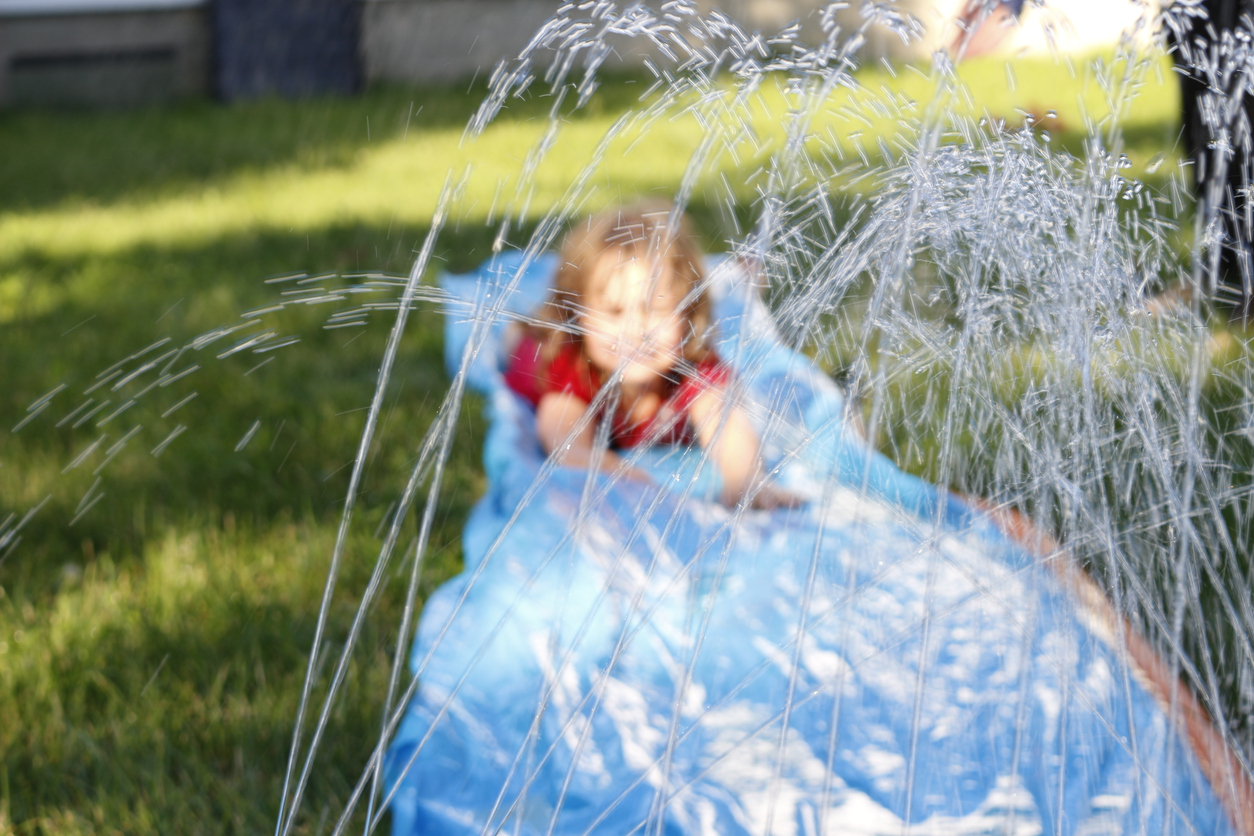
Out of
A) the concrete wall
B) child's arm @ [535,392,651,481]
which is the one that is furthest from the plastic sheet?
the concrete wall

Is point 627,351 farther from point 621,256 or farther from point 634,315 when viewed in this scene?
point 621,256

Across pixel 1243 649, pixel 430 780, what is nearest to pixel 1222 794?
pixel 1243 649

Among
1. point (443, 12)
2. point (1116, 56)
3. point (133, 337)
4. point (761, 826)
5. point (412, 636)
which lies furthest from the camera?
point (443, 12)

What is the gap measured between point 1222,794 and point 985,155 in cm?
96

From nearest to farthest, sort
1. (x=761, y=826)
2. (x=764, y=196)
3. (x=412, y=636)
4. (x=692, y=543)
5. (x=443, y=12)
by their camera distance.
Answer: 1. (x=764, y=196)
2. (x=761, y=826)
3. (x=412, y=636)
4. (x=692, y=543)
5. (x=443, y=12)

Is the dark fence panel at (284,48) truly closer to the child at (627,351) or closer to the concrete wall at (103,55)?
the concrete wall at (103,55)

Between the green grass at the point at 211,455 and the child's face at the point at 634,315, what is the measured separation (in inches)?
12.8

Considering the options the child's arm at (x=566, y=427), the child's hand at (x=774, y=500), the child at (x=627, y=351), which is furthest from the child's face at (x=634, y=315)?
the child's hand at (x=774, y=500)

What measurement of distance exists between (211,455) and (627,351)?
1590 mm

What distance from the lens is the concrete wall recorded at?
7.94 metres

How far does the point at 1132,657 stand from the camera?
1.72 metres

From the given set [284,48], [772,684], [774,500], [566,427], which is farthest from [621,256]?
[284,48]

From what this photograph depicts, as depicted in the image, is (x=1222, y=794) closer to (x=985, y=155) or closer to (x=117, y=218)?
(x=985, y=155)

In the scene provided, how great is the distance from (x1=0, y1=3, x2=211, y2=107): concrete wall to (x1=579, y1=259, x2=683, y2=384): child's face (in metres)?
7.13
